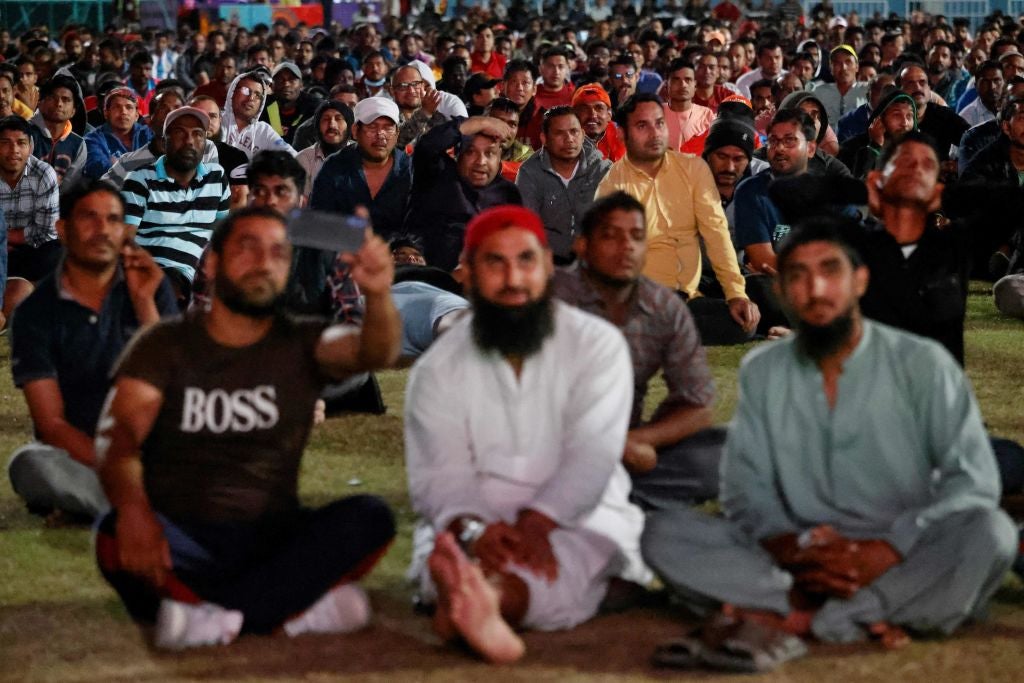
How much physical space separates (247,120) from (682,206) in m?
5.10

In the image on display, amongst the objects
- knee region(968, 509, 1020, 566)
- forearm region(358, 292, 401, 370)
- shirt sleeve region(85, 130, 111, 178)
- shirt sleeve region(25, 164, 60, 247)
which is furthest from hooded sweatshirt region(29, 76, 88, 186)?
knee region(968, 509, 1020, 566)

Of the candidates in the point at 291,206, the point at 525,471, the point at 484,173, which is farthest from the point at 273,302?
the point at 484,173

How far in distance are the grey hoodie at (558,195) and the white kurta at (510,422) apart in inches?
176

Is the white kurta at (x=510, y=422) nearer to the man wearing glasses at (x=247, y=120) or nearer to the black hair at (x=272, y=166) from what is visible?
the black hair at (x=272, y=166)

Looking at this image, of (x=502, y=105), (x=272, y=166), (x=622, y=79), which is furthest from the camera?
(x=622, y=79)

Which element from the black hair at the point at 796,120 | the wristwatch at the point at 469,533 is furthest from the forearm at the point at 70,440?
the black hair at the point at 796,120

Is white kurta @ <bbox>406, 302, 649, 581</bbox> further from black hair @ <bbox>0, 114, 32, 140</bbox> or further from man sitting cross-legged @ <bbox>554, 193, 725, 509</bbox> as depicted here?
black hair @ <bbox>0, 114, 32, 140</bbox>

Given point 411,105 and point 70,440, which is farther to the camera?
point 411,105

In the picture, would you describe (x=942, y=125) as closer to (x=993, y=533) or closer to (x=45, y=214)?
(x=45, y=214)

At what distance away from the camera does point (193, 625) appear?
430 cm

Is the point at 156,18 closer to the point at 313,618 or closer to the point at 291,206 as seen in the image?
the point at 291,206

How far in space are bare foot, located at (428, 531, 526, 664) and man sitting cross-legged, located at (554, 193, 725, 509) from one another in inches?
45.0

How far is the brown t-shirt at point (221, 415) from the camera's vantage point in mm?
4344

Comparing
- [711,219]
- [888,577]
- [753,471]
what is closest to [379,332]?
[753,471]
